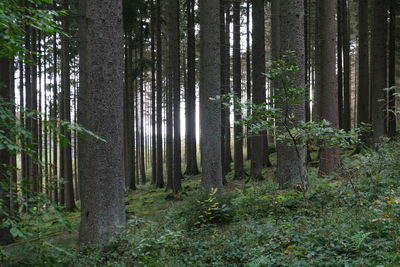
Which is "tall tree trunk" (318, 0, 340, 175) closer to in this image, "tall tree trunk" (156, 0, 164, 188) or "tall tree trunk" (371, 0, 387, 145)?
"tall tree trunk" (371, 0, 387, 145)

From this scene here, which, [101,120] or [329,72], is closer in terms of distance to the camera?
[101,120]

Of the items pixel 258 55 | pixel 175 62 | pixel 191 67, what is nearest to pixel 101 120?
pixel 175 62

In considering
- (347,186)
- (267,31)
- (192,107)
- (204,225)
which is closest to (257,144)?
(192,107)

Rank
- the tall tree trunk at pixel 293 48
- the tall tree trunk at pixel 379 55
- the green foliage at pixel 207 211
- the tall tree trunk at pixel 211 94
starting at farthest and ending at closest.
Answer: the tall tree trunk at pixel 379 55, the tall tree trunk at pixel 211 94, the tall tree trunk at pixel 293 48, the green foliage at pixel 207 211

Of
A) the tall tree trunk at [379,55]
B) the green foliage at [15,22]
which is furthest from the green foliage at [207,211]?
the tall tree trunk at [379,55]

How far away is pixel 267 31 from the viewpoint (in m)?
26.3

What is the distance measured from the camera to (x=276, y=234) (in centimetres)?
540

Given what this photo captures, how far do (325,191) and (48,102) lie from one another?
24345 mm

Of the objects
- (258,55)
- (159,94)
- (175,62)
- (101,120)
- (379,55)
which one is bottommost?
(101,120)

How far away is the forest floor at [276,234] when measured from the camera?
439 centimetres

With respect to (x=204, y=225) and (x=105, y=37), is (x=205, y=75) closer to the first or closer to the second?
(x=105, y=37)

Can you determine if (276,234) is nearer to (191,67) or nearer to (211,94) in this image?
(211,94)

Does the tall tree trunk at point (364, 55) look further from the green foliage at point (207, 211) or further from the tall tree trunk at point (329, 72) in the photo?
the green foliage at point (207, 211)

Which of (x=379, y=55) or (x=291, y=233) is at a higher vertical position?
(x=379, y=55)
